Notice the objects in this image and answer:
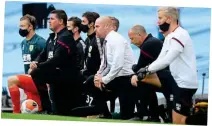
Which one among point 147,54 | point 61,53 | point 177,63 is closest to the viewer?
point 177,63

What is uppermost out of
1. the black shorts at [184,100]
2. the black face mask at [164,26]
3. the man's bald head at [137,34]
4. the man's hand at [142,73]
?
the black face mask at [164,26]

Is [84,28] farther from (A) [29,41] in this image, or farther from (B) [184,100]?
(B) [184,100]

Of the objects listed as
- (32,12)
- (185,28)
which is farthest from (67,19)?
(185,28)

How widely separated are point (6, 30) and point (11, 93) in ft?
2.22

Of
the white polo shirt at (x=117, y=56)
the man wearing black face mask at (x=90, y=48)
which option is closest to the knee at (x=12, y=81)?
the man wearing black face mask at (x=90, y=48)

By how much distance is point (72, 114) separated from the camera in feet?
22.2

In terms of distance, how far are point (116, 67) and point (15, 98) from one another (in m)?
1.14

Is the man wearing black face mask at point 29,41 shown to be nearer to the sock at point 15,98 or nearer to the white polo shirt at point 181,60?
the sock at point 15,98

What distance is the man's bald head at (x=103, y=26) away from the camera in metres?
6.71

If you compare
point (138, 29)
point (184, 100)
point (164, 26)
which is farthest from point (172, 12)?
point (184, 100)

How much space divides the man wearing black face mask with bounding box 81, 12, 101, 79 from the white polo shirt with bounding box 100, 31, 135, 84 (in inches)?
5.3

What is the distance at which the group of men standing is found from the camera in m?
6.59

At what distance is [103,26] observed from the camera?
6.73 meters

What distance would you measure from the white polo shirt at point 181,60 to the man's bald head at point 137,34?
25cm
